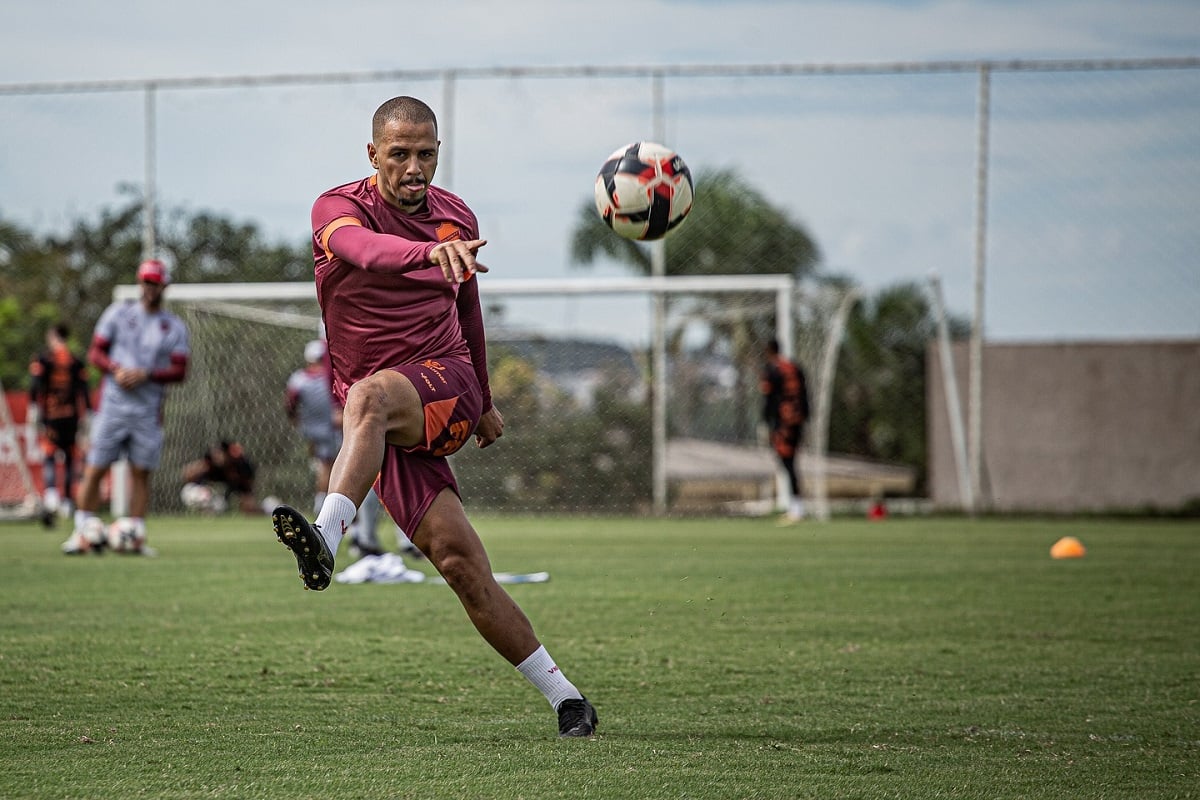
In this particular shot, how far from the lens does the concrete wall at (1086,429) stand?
18875 millimetres

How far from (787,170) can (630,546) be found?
30.4 ft

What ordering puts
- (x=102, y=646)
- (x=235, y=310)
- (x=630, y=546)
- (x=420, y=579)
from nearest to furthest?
(x=102, y=646)
(x=420, y=579)
(x=630, y=546)
(x=235, y=310)

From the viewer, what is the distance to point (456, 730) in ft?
15.5

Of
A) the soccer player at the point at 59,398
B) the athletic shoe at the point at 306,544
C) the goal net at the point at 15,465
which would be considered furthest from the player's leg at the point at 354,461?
the goal net at the point at 15,465

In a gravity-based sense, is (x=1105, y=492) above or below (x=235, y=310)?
below

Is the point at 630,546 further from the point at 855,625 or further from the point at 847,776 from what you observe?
the point at 847,776

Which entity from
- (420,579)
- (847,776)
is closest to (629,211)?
(847,776)

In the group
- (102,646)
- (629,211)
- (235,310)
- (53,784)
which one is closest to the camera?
(53,784)

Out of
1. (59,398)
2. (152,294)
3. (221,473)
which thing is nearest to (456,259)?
(152,294)

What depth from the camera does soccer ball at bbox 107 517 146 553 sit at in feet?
40.0

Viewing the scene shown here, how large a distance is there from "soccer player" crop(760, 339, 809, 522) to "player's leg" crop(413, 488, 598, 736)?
1395cm

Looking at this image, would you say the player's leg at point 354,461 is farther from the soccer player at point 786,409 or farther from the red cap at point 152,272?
the soccer player at point 786,409

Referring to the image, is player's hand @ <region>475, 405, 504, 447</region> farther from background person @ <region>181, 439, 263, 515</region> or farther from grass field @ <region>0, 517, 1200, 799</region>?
background person @ <region>181, 439, 263, 515</region>

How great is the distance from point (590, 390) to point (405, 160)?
16168mm
